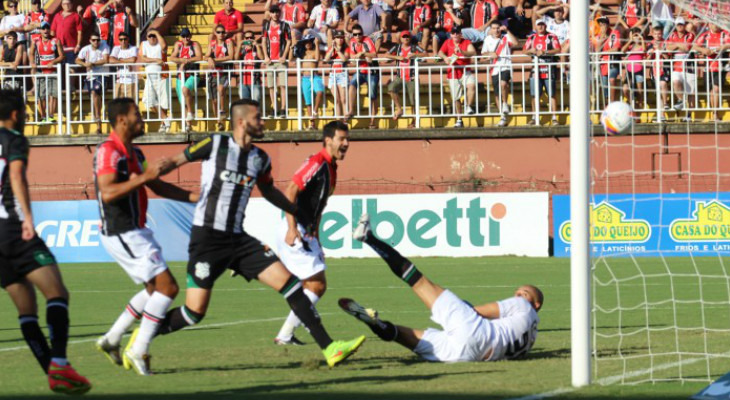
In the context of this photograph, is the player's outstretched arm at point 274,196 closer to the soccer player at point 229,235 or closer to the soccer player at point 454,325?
the soccer player at point 229,235

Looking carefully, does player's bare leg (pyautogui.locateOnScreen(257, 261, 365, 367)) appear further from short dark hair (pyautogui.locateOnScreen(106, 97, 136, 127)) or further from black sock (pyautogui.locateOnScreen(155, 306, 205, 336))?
short dark hair (pyautogui.locateOnScreen(106, 97, 136, 127))

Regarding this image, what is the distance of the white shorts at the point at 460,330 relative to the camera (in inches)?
382

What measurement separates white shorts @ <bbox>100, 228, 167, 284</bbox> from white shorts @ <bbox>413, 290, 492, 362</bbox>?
224 centimetres

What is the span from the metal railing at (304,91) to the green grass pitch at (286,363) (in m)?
9.02

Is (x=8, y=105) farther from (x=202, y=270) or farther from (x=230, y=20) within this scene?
(x=230, y=20)

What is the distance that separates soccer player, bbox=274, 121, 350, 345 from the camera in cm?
1105

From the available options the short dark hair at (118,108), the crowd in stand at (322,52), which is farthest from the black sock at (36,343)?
the crowd in stand at (322,52)

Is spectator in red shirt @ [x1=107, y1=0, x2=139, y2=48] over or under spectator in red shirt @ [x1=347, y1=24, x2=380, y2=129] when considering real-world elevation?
over

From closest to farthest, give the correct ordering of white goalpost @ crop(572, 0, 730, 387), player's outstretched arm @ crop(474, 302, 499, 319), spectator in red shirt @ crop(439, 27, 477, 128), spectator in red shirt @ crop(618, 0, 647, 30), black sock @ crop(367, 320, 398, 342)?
white goalpost @ crop(572, 0, 730, 387)
black sock @ crop(367, 320, 398, 342)
player's outstretched arm @ crop(474, 302, 499, 319)
spectator in red shirt @ crop(618, 0, 647, 30)
spectator in red shirt @ crop(439, 27, 477, 128)

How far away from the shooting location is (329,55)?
A: 2625 cm

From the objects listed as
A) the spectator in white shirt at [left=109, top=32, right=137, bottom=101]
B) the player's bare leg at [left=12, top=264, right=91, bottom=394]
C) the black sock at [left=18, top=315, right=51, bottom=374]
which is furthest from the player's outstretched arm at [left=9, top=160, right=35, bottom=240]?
the spectator in white shirt at [left=109, top=32, right=137, bottom=101]

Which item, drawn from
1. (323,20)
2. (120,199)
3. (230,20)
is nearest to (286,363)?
(120,199)

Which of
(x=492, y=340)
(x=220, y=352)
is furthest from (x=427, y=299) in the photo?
(x=220, y=352)

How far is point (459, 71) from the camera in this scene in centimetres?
2570
